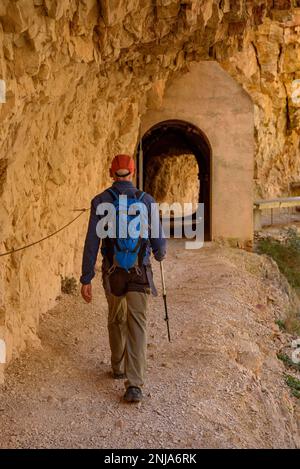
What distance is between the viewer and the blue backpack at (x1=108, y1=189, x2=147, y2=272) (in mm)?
4484

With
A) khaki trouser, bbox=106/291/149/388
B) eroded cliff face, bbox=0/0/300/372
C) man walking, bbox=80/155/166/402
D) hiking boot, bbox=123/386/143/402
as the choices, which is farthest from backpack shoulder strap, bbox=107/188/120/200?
hiking boot, bbox=123/386/143/402

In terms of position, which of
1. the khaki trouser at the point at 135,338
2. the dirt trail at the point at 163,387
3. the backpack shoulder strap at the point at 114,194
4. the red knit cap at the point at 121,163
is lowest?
the dirt trail at the point at 163,387

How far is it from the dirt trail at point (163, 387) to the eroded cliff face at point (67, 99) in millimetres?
477

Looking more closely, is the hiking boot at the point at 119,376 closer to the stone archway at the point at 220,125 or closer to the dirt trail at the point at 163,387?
the dirt trail at the point at 163,387

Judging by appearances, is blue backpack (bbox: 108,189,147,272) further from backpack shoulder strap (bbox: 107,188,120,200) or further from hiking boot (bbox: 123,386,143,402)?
hiking boot (bbox: 123,386,143,402)

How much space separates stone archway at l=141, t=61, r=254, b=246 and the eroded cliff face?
5.36 ft

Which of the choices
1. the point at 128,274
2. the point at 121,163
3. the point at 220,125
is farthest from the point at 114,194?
the point at 220,125

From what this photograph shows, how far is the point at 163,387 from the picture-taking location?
15.6 feet

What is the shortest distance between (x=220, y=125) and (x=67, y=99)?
7088 millimetres

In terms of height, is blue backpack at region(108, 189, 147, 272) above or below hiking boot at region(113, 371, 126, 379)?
above

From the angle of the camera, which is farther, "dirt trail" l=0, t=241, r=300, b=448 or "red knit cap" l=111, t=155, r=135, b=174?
"red knit cap" l=111, t=155, r=135, b=174

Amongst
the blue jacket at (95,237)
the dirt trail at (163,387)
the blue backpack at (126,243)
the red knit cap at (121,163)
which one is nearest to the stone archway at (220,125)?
the dirt trail at (163,387)

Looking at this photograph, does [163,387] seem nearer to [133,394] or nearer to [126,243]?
[133,394]

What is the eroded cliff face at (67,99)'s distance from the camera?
4293mm
